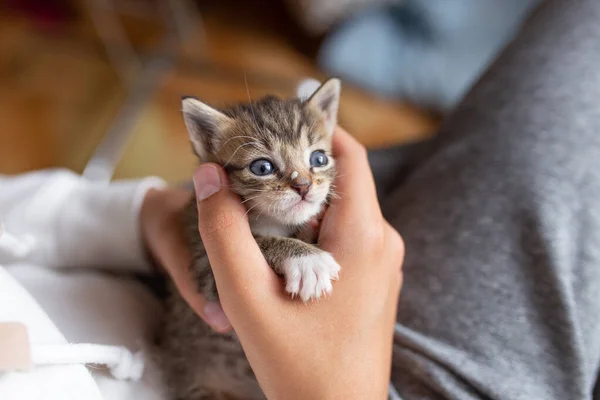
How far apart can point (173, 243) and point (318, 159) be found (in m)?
0.33

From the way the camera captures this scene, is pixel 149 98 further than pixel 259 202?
Yes

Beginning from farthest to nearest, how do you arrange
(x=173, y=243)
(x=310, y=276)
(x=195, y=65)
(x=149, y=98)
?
(x=195, y=65) → (x=149, y=98) → (x=173, y=243) → (x=310, y=276)

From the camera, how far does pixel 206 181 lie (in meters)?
0.85

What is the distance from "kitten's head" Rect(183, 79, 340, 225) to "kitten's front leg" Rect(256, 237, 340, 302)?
68 mm

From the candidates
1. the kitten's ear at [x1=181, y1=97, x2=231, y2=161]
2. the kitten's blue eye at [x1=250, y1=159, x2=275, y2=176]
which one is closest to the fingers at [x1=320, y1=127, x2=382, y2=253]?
the kitten's blue eye at [x1=250, y1=159, x2=275, y2=176]

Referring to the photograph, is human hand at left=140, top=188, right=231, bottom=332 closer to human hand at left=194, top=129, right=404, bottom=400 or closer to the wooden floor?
human hand at left=194, top=129, right=404, bottom=400

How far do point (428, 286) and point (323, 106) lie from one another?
0.40 metres

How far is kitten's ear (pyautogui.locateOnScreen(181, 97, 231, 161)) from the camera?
0.91 m

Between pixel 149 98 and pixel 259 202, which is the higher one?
pixel 259 202

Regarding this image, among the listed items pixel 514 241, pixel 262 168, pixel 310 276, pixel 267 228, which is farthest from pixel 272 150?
pixel 514 241

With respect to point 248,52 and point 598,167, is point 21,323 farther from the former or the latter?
point 248,52

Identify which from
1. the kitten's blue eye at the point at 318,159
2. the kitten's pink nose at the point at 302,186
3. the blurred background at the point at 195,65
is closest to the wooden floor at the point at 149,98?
the blurred background at the point at 195,65

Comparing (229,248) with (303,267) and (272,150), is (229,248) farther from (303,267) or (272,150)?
(272,150)

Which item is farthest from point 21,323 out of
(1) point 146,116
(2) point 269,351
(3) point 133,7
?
(3) point 133,7
